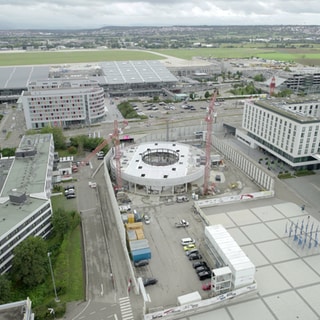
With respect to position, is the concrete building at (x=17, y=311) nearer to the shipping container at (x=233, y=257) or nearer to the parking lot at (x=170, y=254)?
the parking lot at (x=170, y=254)

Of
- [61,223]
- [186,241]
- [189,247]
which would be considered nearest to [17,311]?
[61,223]

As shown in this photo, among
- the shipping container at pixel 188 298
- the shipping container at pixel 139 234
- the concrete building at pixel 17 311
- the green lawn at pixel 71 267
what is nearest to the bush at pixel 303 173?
the shipping container at pixel 139 234

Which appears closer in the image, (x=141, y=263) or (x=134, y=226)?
(x=141, y=263)

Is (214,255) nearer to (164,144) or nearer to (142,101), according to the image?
(164,144)

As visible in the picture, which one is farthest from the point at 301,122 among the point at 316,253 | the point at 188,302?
the point at 188,302

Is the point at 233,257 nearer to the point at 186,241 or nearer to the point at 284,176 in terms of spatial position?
the point at 186,241

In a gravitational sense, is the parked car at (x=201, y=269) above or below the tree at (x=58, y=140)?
below
